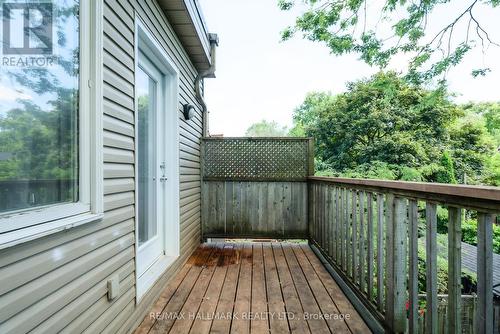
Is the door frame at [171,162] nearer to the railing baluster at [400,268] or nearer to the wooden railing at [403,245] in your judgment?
the wooden railing at [403,245]

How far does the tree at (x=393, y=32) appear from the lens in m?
5.29

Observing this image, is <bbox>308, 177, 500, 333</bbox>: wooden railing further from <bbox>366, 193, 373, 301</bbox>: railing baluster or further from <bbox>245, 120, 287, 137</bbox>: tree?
<bbox>245, 120, 287, 137</bbox>: tree

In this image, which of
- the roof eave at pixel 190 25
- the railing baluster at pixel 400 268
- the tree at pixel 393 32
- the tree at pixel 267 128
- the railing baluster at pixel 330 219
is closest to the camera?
the railing baluster at pixel 400 268

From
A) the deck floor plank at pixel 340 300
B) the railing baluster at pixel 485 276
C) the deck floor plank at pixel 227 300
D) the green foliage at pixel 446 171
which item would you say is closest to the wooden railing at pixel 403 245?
the railing baluster at pixel 485 276

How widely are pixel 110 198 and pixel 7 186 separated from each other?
644 mm

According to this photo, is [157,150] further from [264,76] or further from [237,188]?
[264,76]

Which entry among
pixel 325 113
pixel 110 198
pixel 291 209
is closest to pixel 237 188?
pixel 291 209

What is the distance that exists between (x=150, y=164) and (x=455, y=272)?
7.64 feet

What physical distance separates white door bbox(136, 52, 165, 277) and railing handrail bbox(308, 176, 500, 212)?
184 centimetres

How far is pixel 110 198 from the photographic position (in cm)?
160

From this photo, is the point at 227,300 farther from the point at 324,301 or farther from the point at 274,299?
the point at 324,301

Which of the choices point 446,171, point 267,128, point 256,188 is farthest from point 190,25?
point 267,128

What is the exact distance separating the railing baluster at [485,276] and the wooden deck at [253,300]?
102cm

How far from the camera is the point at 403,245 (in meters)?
1.60
